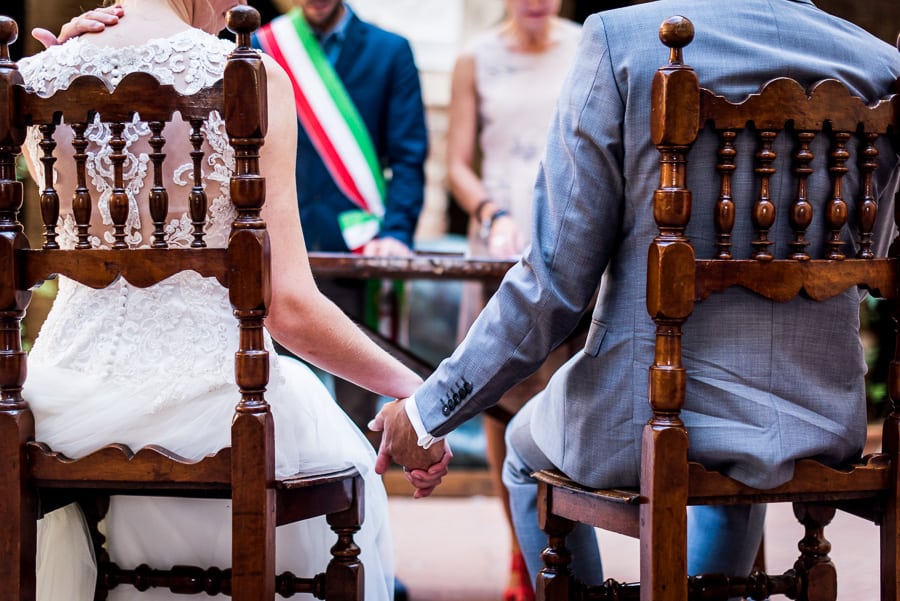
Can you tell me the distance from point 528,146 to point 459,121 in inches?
10.0

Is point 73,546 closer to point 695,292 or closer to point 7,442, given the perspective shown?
point 7,442

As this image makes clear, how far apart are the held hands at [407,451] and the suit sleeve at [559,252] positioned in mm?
98

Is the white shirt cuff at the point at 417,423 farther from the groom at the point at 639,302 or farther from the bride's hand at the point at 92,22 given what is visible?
the bride's hand at the point at 92,22

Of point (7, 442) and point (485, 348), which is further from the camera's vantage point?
point (485, 348)

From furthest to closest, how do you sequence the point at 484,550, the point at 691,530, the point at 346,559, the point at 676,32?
1. the point at 484,550
2. the point at 691,530
3. the point at 346,559
4. the point at 676,32

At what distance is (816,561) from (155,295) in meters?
1.27

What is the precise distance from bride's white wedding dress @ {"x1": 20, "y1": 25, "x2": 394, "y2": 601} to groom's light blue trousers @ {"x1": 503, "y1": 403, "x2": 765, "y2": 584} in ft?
1.02

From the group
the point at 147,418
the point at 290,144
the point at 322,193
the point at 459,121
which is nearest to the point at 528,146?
the point at 459,121

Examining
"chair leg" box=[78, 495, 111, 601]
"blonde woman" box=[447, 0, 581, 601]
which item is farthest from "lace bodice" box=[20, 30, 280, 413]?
"blonde woman" box=[447, 0, 581, 601]

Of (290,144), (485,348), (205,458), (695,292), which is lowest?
(205,458)

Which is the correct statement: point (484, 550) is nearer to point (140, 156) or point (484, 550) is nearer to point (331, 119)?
point (331, 119)

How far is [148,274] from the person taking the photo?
5.05 ft

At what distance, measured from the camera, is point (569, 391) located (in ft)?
5.59

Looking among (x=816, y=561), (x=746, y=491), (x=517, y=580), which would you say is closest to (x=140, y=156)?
(x=746, y=491)
